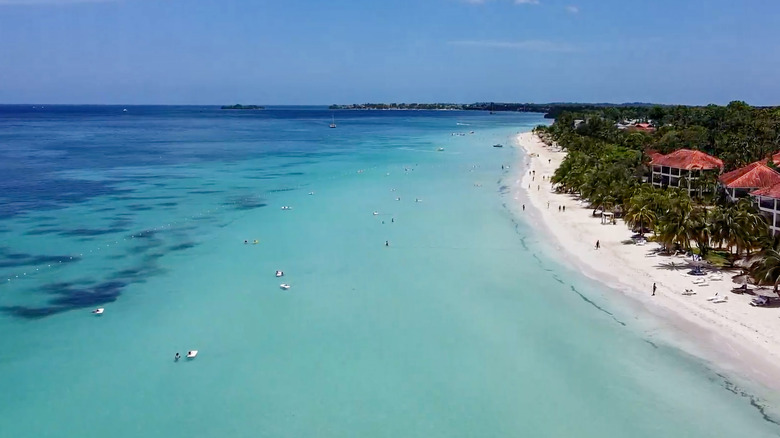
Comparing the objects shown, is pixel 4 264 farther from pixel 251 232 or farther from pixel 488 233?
pixel 488 233

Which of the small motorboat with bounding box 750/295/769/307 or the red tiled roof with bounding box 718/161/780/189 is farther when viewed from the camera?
the red tiled roof with bounding box 718/161/780/189

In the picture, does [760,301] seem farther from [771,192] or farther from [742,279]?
[771,192]

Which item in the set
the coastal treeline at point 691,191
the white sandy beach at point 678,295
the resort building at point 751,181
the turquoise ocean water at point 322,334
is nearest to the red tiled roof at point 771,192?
the coastal treeline at point 691,191

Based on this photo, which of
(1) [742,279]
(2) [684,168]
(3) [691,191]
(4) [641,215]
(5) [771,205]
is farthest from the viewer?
(2) [684,168]

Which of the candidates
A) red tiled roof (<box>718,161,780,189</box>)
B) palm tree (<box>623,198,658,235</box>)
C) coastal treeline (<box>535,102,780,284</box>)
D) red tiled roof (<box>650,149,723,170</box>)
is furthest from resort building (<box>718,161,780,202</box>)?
palm tree (<box>623,198,658,235</box>)

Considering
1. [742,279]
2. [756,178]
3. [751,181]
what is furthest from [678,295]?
[756,178]

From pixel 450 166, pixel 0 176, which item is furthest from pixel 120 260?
pixel 450 166

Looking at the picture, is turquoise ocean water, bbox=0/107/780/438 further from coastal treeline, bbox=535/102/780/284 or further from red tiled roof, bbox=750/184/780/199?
red tiled roof, bbox=750/184/780/199

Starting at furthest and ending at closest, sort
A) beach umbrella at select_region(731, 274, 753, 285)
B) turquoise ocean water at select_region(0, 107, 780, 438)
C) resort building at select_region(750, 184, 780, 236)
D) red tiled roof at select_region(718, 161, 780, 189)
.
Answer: red tiled roof at select_region(718, 161, 780, 189)
resort building at select_region(750, 184, 780, 236)
beach umbrella at select_region(731, 274, 753, 285)
turquoise ocean water at select_region(0, 107, 780, 438)
